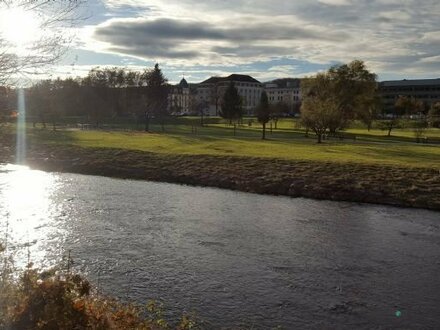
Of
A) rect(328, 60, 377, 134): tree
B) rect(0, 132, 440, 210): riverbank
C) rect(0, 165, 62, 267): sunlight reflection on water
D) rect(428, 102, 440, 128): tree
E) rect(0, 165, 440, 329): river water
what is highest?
rect(328, 60, 377, 134): tree

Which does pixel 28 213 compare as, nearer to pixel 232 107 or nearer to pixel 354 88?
pixel 354 88

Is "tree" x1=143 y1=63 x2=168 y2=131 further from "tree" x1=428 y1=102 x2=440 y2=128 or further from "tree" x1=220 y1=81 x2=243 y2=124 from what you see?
"tree" x1=428 y1=102 x2=440 y2=128

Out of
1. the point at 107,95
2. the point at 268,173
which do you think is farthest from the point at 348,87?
the point at 268,173

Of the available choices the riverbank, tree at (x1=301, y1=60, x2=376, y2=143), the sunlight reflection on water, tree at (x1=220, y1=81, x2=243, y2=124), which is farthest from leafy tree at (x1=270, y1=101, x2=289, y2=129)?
the sunlight reflection on water

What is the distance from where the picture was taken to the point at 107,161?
49969 mm

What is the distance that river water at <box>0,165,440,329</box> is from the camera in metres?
15.2

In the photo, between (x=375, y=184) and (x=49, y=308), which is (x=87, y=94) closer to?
(x=375, y=184)

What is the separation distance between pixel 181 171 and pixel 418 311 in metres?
31.2

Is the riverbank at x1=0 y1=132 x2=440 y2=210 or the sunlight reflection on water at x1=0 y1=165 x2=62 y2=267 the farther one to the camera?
the riverbank at x1=0 y1=132 x2=440 y2=210

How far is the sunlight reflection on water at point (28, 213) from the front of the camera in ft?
67.4

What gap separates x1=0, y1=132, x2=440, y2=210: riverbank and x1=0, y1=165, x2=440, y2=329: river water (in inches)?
94.3

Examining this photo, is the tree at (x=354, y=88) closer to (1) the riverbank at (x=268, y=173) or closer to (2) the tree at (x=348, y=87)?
(2) the tree at (x=348, y=87)

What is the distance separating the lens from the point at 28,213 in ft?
91.1

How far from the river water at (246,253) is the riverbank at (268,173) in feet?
7.86
